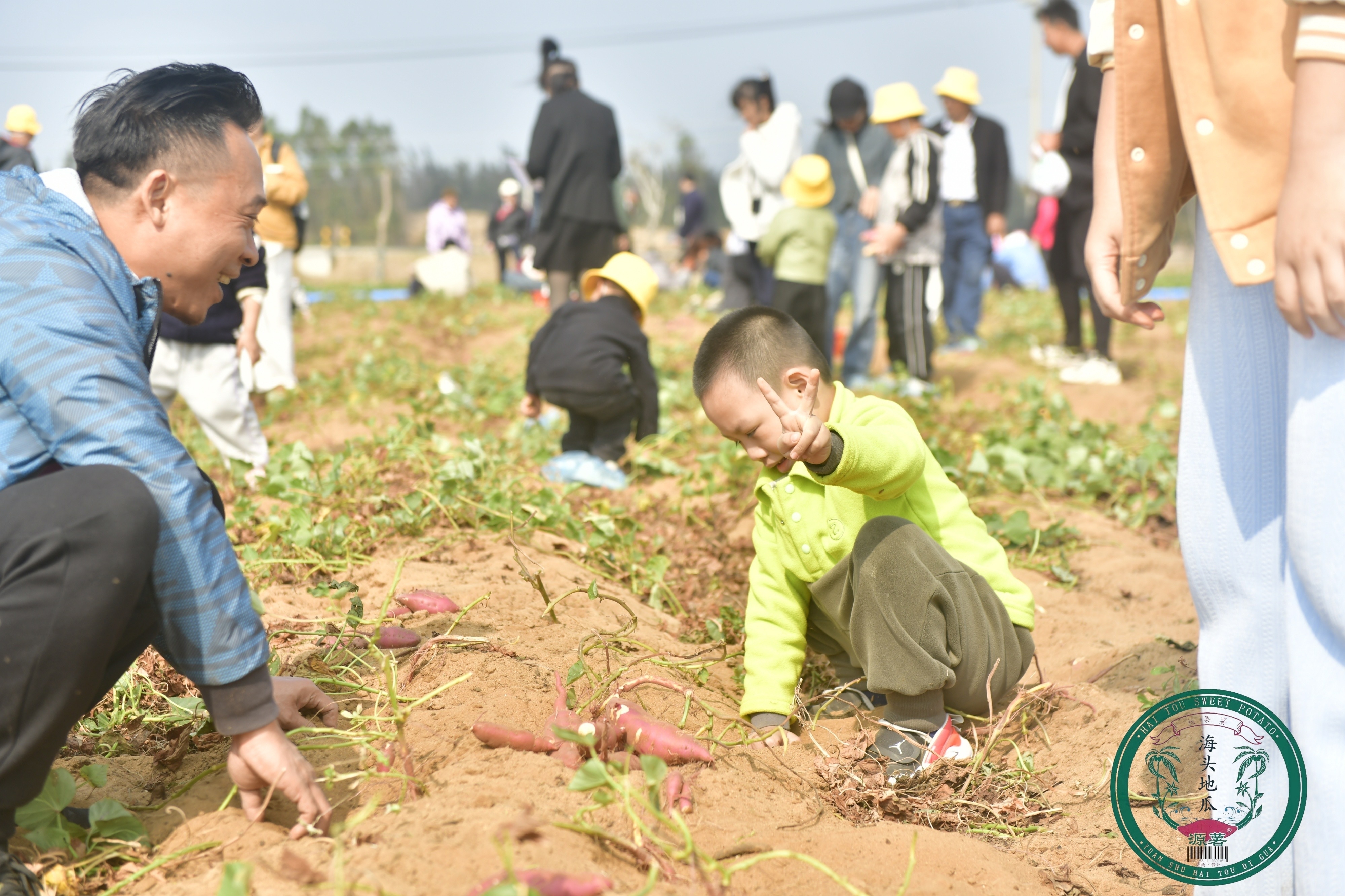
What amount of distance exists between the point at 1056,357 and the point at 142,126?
735cm

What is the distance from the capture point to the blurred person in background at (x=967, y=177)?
8164 mm

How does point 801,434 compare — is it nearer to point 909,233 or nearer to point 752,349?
point 752,349

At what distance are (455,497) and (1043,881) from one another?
221 cm

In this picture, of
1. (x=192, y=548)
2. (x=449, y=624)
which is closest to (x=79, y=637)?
(x=192, y=548)

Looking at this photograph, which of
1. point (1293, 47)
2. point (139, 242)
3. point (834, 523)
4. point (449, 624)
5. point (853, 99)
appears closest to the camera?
point (1293, 47)

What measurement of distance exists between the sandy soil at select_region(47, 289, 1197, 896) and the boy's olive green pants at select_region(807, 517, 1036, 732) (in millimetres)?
224

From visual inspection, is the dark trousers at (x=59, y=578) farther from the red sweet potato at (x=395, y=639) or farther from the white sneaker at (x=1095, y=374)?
the white sneaker at (x=1095, y=374)

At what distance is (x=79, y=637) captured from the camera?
1.51m

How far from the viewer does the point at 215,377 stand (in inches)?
168

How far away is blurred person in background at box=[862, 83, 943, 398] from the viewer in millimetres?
6574

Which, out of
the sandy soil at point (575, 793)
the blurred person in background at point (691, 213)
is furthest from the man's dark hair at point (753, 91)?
the blurred person in background at point (691, 213)

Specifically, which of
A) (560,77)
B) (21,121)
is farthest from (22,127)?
(560,77)

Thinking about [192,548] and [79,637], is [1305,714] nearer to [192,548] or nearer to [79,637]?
[192,548]

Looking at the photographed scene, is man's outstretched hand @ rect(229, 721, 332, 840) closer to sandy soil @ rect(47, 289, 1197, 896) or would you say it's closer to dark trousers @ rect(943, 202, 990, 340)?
sandy soil @ rect(47, 289, 1197, 896)
